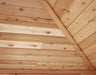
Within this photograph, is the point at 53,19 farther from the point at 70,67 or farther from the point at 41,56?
the point at 70,67

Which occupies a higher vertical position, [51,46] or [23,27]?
[23,27]

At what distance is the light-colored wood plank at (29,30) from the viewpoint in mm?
1794

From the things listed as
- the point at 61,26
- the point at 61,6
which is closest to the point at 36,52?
the point at 61,26

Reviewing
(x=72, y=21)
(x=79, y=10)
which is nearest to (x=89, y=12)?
(x=79, y=10)

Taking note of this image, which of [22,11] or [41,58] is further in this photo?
[41,58]

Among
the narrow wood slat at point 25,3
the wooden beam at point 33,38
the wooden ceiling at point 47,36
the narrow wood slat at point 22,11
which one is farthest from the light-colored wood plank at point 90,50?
the narrow wood slat at point 25,3

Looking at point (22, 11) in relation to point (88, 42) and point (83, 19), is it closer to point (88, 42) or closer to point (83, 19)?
point (83, 19)

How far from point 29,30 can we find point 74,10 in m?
0.62

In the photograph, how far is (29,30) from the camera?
6.16ft

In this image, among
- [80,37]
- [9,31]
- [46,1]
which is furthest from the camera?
[80,37]

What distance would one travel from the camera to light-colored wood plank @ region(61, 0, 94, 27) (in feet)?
5.01

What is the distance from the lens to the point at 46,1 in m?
1.72

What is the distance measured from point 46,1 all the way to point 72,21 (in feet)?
1.32

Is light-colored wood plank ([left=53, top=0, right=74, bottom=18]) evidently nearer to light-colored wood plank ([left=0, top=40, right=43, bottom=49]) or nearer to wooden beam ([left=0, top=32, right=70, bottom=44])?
wooden beam ([left=0, top=32, right=70, bottom=44])
